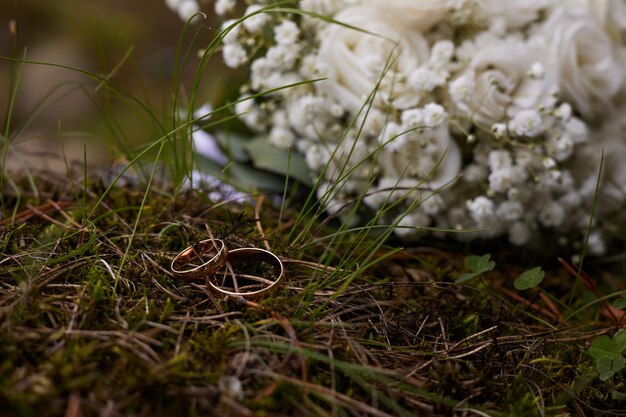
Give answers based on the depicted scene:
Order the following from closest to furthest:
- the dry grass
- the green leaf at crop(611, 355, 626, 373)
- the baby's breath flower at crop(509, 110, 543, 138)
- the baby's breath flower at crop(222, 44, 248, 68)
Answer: the dry grass, the green leaf at crop(611, 355, 626, 373), the baby's breath flower at crop(509, 110, 543, 138), the baby's breath flower at crop(222, 44, 248, 68)

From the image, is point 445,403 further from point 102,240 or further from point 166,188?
point 166,188

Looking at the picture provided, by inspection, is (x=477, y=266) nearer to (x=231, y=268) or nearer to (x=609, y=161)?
(x=231, y=268)

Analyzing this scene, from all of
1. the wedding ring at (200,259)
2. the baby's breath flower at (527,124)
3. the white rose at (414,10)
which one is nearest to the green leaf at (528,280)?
the baby's breath flower at (527,124)

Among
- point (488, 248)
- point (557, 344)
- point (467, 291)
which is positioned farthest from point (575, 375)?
point (488, 248)

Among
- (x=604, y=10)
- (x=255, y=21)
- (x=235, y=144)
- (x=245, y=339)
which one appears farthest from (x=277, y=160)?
(x=604, y=10)

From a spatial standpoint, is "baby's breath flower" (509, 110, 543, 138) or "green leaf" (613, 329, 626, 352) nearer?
"green leaf" (613, 329, 626, 352)

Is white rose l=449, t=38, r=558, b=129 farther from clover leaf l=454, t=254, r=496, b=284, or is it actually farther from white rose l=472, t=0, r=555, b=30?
clover leaf l=454, t=254, r=496, b=284

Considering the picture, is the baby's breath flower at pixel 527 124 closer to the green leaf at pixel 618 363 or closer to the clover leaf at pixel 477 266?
the clover leaf at pixel 477 266

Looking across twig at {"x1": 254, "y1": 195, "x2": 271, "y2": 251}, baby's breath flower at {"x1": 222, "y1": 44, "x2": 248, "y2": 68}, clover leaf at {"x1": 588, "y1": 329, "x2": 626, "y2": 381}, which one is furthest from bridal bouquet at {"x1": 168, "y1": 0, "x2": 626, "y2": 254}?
clover leaf at {"x1": 588, "y1": 329, "x2": 626, "y2": 381}
